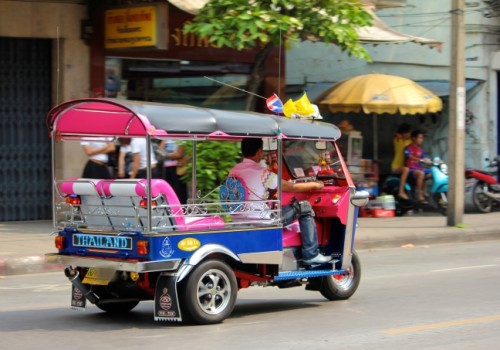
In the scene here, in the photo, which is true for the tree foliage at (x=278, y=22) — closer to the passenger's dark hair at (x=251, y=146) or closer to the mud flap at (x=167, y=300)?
the passenger's dark hair at (x=251, y=146)

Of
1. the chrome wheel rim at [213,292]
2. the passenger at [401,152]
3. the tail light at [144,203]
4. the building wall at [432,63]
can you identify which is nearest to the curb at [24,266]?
the chrome wheel rim at [213,292]

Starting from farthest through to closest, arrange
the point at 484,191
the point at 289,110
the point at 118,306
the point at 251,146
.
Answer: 1. the point at 484,191
2. the point at 289,110
3. the point at 118,306
4. the point at 251,146

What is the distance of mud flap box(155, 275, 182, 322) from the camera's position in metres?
7.85

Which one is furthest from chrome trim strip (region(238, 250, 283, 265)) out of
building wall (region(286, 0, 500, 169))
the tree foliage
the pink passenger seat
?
building wall (region(286, 0, 500, 169))

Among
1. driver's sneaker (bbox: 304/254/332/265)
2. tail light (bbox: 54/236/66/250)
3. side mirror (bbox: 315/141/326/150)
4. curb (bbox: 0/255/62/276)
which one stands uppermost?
side mirror (bbox: 315/141/326/150)

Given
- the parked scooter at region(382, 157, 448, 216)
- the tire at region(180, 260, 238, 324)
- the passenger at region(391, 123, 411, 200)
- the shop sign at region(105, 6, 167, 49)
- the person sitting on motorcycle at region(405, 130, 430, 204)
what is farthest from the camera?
the passenger at region(391, 123, 411, 200)

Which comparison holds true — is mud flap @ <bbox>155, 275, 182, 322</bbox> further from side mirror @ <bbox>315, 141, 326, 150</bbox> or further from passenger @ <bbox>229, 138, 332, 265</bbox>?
side mirror @ <bbox>315, 141, 326, 150</bbox>

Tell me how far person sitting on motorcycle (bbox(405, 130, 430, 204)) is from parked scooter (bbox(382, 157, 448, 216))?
142 mm

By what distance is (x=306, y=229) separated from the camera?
9102 millimetres

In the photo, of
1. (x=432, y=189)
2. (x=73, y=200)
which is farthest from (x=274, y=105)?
(x=432, y=189)

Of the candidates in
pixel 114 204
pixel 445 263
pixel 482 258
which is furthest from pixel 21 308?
pixel 482 258

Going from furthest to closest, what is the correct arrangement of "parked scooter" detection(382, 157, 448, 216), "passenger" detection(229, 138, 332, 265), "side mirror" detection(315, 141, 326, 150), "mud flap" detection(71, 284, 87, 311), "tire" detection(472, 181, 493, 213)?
"tire" detection(472, 181, 493, 213), "parked scooter" detection(382, 157, 448, 216), "side mirror" detection(315, 141, 326, 150), "passenger" detection(229, 138, 332, 265), "mud flap" detection(71, 284, 87, 311)

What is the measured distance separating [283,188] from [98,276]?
207 centimetres

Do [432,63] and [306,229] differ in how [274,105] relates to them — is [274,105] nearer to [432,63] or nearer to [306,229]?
[306,229]
